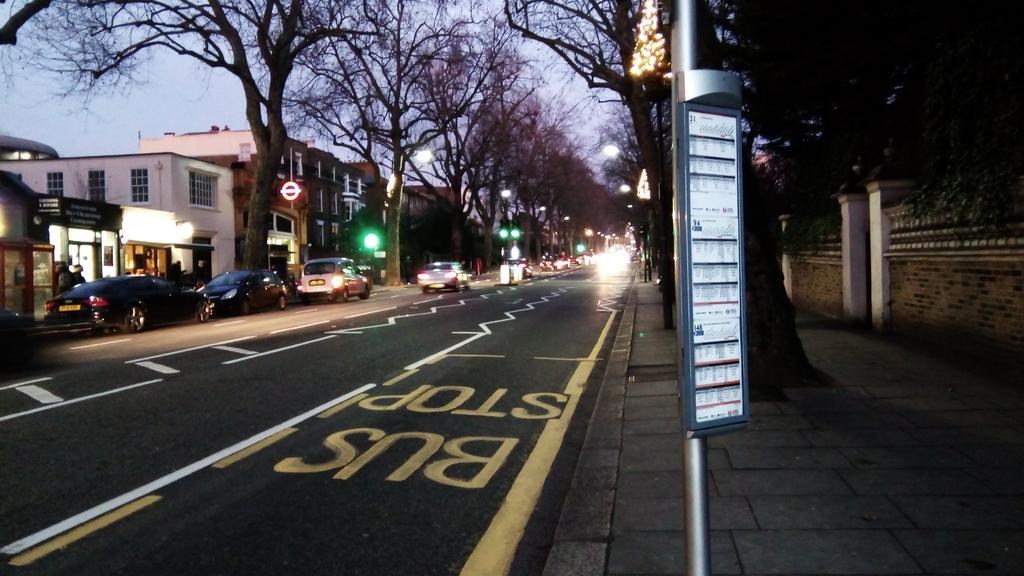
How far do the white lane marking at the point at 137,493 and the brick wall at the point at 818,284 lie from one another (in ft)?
41.2

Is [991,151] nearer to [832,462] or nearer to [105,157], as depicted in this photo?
[832,462]

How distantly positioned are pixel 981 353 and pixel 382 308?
17.5 metres

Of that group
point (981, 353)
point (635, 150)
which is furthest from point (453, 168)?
Answer: point (981, 353)

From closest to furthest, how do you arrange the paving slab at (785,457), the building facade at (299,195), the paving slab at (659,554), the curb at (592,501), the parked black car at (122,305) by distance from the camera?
1. the paving slab at (659,554)
2. the curb at (592,501)
3. the paving slab at (785,457)
4. the parked black car at (122,305)
5. the building facade at (299,195)

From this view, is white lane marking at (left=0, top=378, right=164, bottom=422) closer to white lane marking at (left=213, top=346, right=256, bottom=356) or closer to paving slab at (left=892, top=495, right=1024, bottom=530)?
white lane marking at (left=213, top=346, right=256, bottom=356)

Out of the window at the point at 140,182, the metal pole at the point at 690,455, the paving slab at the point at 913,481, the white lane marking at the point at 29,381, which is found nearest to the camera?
the metal pole at the point at 690,455

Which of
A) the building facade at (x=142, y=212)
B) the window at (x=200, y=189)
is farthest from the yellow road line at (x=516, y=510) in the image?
the window at (x=200, y=189)

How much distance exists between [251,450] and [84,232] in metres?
26.8

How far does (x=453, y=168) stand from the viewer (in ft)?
168

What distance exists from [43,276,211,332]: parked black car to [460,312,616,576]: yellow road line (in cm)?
1288

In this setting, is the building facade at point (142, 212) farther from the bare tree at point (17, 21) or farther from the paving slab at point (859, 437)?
the paving slab at point (859, 437)

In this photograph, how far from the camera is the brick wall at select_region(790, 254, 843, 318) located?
16578mm

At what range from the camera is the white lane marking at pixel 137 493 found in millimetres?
4469

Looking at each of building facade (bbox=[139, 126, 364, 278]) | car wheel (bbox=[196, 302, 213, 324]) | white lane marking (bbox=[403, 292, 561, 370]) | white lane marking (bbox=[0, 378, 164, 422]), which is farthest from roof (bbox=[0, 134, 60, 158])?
white lane marking (bbox=[0, 378, 164, 422])
